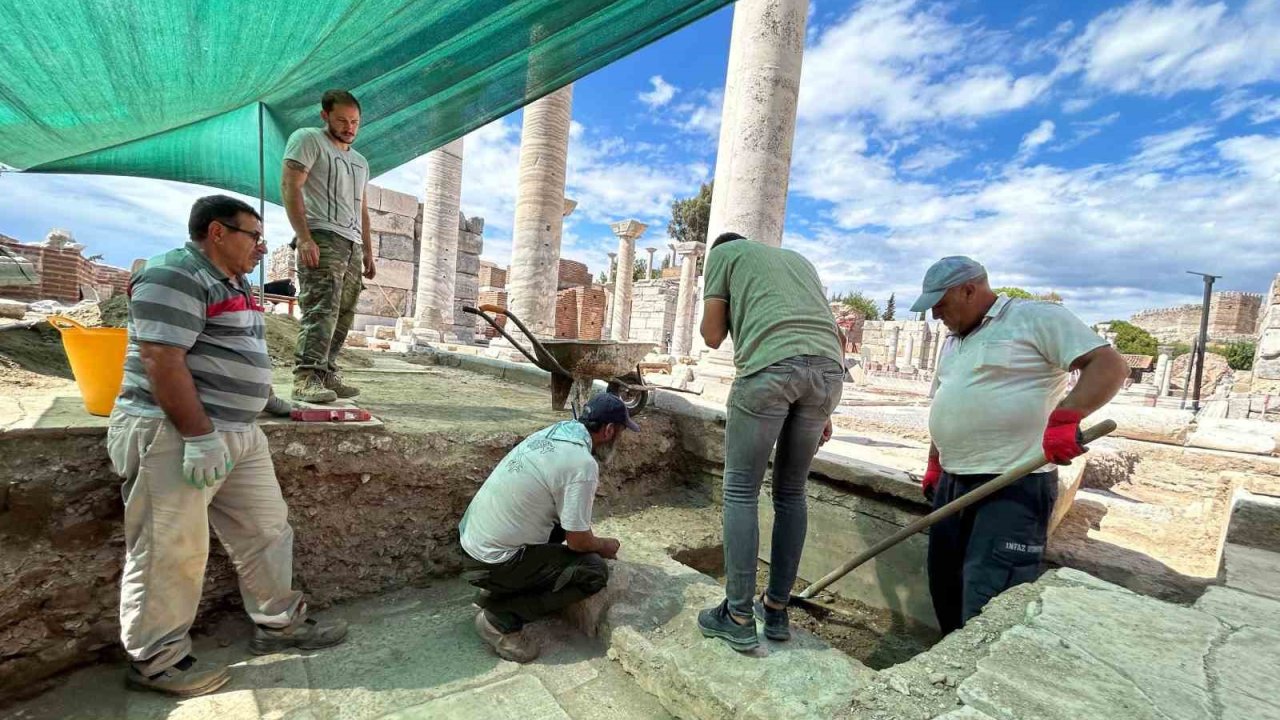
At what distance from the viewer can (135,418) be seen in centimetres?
173

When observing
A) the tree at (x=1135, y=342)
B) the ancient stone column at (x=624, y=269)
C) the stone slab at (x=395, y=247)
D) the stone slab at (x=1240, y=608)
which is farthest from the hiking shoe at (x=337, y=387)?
the tree at (x=1135, y=342)

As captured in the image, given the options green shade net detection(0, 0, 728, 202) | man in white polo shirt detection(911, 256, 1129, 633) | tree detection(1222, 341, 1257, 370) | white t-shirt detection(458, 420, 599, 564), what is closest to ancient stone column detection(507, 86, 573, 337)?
green shade net detection(0, 0, 728, 202)

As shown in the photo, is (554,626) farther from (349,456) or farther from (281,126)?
(281,126)

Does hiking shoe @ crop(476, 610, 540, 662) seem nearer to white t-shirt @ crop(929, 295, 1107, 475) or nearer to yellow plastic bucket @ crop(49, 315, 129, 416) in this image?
yellow plastic bucket @ crop(49, 315, 129, 416)

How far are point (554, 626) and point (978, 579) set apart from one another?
1.73 m

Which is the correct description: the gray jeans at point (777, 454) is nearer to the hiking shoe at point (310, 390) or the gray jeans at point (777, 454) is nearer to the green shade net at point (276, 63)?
the hiking shoe at point (310, 390)

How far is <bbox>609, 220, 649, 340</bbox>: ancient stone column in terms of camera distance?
1900 centimetres

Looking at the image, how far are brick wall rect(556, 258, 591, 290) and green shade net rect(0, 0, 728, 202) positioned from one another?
74.3 ft

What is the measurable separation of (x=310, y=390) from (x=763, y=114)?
487 centimetres

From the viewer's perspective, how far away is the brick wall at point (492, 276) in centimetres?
2512

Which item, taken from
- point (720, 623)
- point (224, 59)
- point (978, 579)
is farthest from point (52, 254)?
point (978, 579)

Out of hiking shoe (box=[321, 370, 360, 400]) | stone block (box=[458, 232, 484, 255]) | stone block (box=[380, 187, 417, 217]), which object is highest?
stone block (box=[380, 187, 417, 217])

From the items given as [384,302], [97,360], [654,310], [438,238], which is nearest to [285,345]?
[97,360]

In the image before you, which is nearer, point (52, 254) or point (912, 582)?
point (912, 582)
